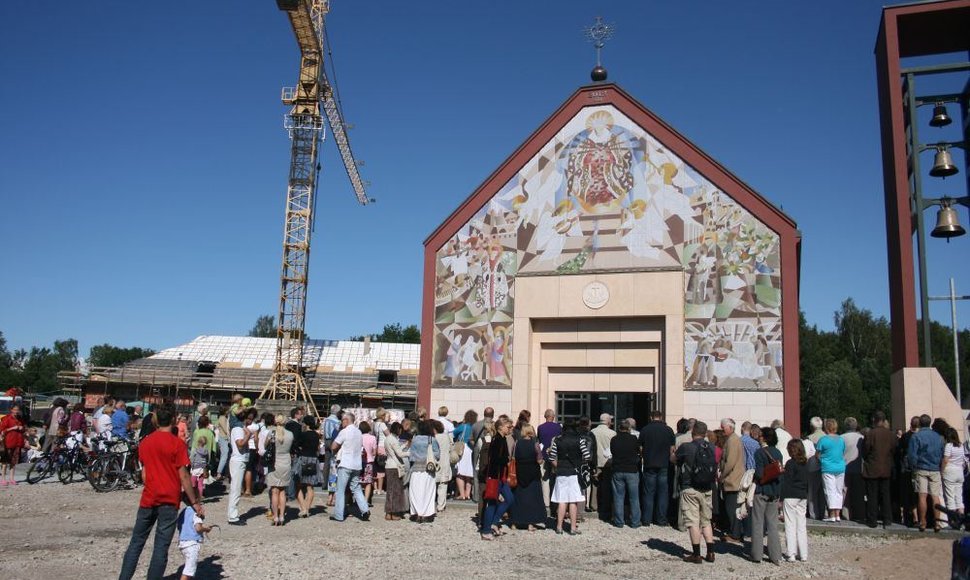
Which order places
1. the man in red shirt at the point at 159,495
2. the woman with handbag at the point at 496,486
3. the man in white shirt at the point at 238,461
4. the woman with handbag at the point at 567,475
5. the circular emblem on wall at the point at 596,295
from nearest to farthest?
1. the man in red shirt at the point at 159,495
2. the woman with handbag at the point at 496,486
3. the woman with handbag at the point at 567,475
4. the man in white shirt at the point at 238,461
5. the circular emblem on wall at the point at 596,295

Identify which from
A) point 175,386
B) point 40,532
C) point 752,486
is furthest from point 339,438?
point 175,386

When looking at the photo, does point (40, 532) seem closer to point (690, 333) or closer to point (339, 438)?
point (339, 438)

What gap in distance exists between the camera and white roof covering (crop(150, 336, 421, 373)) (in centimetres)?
6662

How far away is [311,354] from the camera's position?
69.3 m

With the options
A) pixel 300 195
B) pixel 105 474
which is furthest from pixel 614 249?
pixel 300 195

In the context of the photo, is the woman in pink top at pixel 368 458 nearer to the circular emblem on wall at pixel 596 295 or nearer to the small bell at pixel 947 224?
the circular emblem on wall at pixel 596 295

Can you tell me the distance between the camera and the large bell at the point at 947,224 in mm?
16594

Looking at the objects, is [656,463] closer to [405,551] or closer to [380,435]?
[405,551]

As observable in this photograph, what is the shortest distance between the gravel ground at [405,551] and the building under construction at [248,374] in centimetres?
4365

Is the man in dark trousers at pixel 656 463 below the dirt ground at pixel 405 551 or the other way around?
the other way around

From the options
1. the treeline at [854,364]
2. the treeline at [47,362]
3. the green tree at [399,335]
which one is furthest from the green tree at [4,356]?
the treeline at [854,364]

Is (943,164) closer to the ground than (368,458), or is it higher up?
higher up

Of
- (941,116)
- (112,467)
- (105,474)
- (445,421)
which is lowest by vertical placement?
(105,474)

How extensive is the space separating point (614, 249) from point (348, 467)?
34.5ft
